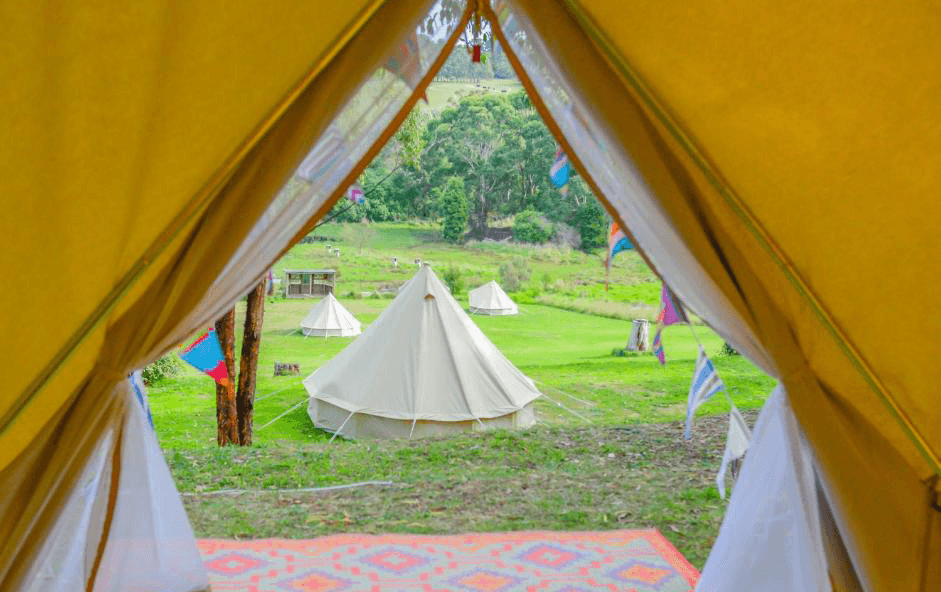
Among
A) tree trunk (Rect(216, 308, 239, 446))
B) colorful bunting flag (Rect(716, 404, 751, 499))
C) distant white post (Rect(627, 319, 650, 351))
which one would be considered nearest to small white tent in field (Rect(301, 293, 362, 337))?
distant white post (Rect(627, 319, 650, 351))

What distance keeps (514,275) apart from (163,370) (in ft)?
17.7

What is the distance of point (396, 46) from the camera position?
1.79 metres

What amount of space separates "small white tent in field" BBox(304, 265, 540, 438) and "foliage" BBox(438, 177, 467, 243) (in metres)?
5.96

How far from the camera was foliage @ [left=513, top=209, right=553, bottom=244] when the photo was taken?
1202 centimetres

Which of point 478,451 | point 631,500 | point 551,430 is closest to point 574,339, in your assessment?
point 551,430

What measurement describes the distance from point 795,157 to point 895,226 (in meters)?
0.26

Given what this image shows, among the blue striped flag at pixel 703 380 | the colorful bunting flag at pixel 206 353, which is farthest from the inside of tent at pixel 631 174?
the colorful bunting flag at pixel 206 353

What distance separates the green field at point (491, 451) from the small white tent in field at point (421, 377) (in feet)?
1.44

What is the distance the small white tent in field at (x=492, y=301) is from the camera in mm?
11680

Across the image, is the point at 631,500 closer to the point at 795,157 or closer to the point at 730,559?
the point at 730,559

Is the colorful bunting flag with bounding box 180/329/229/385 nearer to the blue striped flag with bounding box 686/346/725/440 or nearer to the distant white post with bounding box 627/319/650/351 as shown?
the blue striped flag with bounding box 686/346/725/440

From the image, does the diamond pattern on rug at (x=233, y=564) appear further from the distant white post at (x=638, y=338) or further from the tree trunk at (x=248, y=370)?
the distant white post at (x=638, y=338)

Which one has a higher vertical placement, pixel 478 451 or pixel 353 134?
pixel 353 134

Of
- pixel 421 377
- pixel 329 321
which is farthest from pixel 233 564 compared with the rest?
pixel 329 321
